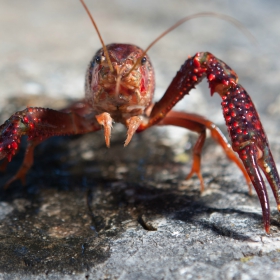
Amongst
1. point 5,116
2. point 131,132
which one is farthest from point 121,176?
point 5,116

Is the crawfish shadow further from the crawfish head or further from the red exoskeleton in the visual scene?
the crawfish head

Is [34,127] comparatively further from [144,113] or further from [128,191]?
[144,113]

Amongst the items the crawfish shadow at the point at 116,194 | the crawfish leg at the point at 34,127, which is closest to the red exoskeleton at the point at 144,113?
the crawfish leg at the point at 34,127

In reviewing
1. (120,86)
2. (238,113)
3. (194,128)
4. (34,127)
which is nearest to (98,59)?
(120,86)

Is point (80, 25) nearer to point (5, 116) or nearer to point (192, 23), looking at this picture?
point (192, 23)

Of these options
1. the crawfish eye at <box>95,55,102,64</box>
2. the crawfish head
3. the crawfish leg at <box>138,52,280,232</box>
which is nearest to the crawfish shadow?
the crawfish leg at <box>138,52,280,232</box>

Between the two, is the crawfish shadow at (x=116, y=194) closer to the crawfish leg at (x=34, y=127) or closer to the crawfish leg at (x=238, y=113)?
the crawfish leg at (x=34, y=127)

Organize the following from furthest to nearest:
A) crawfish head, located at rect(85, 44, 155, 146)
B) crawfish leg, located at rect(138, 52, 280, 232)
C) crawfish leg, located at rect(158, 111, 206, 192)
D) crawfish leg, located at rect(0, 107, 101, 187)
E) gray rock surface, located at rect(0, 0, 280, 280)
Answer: crawfish leg, located at rect(158, 111, 206, 192), crawfish head, located at rect(85, 44, 155, 146), crawfish leg, located at rect(0, 107, 101, 187), crawfish leg, located at rect(138, 52, 280, 232), gray rock surface, located at rect(0, 0, 280, 280)
